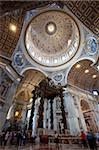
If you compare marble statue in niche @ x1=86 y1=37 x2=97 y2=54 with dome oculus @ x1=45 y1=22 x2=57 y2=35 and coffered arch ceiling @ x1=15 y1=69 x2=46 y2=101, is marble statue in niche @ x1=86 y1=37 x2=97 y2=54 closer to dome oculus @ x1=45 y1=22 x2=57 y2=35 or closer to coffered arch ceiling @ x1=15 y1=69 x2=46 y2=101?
coffered arch ceiling @ x1=15 y1=69 x2=46 y2=101

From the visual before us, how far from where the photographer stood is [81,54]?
1489 cm

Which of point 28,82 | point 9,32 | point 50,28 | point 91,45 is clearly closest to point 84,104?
point 91,45

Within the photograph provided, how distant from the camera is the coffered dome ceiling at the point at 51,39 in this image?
55.7 feet

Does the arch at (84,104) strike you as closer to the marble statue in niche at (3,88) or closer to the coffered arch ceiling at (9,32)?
the marble statue in niche at (3,88)

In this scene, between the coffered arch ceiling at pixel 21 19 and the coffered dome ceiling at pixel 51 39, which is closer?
the coffered arch ceiling at pixel 21 19

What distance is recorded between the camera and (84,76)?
17.0 m

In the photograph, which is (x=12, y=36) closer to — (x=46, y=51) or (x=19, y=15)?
(x=19, y=15)

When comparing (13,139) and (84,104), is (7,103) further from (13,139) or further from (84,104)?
(84,104)

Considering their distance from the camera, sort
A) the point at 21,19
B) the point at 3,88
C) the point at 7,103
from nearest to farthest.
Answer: the point at 21,19 → the point at 7,103 → the point at 3,88

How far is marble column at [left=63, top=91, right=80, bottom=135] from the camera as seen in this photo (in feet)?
42.2

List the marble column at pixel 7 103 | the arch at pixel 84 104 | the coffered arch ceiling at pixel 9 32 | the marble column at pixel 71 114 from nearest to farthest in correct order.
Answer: the coffered arch ceiling at pixel 9 32 → the marble column at pixel 7 103 → the marble column at pixel 71 114 → the arch at pixel 84 104

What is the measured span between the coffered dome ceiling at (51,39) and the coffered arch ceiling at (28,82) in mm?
1690

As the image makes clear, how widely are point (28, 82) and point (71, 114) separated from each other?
7344 millimetres

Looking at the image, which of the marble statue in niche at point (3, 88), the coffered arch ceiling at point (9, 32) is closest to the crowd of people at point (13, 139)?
the marble statue in niche at point (3, 88)
